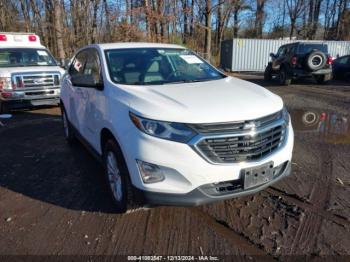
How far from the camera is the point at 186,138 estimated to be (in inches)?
107

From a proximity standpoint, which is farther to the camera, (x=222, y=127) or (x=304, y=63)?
(x=304, y=63)

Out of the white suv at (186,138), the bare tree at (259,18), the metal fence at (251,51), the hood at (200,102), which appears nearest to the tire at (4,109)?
the white suv at (186,138)

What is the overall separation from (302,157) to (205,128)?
9.35 feet

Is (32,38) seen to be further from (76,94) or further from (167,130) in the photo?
(167,130)

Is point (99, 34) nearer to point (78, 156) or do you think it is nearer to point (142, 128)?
point (78, 156)

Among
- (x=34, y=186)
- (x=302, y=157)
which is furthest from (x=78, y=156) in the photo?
(x=302, y=157)

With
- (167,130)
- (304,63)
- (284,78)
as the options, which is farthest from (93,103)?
(284,78)

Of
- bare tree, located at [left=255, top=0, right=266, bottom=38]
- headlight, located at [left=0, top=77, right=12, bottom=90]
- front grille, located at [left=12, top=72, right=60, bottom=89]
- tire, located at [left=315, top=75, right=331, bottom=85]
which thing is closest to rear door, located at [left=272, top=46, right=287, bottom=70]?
tire, located at [left=315, top=75, right=331, bottom=85]

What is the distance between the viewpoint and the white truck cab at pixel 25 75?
8547 millimetres

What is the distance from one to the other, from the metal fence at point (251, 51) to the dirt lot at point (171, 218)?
60.3ft

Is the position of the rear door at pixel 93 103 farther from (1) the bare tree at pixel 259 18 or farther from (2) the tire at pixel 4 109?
(1) the bare tree at pixel 259 18

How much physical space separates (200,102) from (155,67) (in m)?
1.33

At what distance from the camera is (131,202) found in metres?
3.19

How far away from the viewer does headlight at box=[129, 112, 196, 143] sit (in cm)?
272
